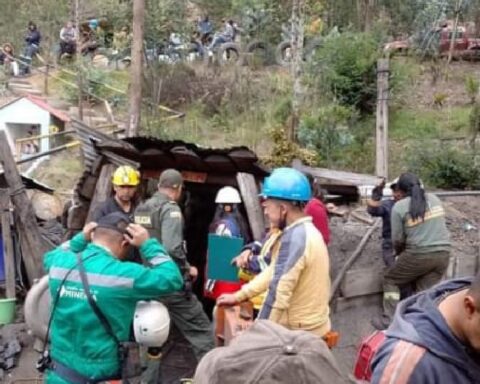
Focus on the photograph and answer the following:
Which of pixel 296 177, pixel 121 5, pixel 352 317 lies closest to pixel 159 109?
pixel 121 5

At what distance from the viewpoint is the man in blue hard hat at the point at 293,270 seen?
479 cm

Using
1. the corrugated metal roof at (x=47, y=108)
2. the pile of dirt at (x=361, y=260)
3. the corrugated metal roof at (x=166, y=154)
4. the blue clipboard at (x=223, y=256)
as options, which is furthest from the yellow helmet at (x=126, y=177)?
the corrugated metal roof at (x=47, y=108)

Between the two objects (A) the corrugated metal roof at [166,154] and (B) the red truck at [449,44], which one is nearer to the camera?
(A) the corrugated metal roof at [166,154]

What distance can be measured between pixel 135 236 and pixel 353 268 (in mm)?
4482

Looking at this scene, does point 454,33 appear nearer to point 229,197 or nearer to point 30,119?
point 30,119

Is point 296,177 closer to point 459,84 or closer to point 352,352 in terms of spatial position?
point 352,352

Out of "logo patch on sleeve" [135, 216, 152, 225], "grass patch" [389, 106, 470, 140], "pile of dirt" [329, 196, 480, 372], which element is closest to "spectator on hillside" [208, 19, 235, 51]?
"grass patch" [389, 106, 470, 140]

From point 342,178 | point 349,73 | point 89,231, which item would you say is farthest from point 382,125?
point 89,231

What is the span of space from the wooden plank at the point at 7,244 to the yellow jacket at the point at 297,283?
4.44 metres

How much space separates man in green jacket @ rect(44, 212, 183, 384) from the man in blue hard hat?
616 mm

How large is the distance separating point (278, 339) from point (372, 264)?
6.97m

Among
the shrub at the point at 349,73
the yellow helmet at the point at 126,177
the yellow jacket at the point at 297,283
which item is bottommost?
the yellow jacket at the point at 297,283

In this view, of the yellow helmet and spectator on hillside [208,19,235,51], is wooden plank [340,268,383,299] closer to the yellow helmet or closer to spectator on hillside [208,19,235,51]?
the yellow helmet

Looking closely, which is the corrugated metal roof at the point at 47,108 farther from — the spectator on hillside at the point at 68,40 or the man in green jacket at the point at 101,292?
the man in green jacket at the point at 101,292
